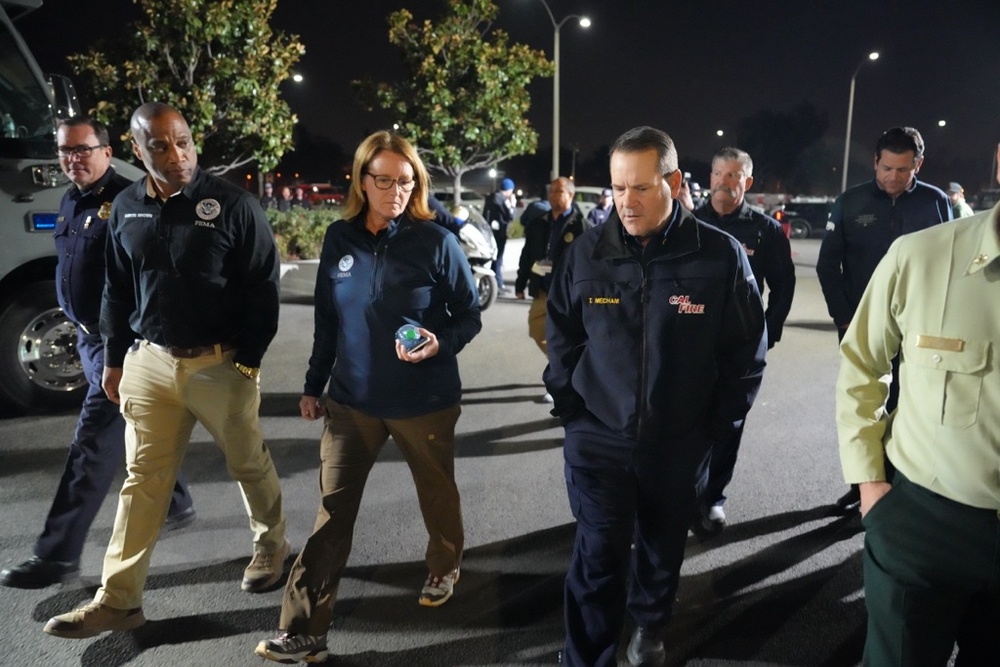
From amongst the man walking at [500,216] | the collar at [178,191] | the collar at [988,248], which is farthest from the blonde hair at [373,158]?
the man walking at [500,216]

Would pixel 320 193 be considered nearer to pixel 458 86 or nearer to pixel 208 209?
pixel 458 86

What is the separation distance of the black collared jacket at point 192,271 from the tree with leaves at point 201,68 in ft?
33.8

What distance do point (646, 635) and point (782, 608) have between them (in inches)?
32.0

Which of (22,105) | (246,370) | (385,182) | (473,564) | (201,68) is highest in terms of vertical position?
(201,68)

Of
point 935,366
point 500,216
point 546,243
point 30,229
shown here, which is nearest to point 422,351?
point 935,366

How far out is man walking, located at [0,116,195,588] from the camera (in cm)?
349

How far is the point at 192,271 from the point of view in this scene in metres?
3.06

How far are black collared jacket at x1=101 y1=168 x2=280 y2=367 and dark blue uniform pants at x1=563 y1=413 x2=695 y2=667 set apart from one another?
1.50 m

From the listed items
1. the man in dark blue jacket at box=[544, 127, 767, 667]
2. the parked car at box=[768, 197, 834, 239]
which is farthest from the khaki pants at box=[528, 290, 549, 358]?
the parked car at box=[768, 197, 834, 239]

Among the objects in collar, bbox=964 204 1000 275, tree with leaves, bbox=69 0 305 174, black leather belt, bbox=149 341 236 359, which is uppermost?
tree with leaves, bbox=69 0 305 174

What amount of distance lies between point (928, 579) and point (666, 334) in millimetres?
1013

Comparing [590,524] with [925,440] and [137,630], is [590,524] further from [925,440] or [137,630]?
[137,630]

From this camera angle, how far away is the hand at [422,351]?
9.46 feet

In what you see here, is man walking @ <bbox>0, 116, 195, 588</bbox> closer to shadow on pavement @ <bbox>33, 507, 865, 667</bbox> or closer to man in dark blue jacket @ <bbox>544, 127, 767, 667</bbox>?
shadow on pavement @ <bbox>33, 507, 865, 667</bbox>
